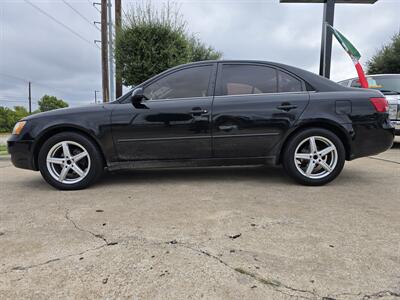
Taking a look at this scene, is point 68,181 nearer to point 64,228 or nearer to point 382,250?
point 64,228

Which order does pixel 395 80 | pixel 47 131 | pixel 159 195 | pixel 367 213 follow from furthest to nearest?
pixel 395 80
pixel 47 131
pixel 159 195
pixel 367 213

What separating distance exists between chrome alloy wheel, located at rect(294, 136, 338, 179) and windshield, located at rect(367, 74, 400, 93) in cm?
410

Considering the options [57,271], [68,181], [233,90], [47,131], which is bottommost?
[57,271]

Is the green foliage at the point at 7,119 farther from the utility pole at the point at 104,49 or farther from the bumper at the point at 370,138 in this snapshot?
the bumper at the point at 370,138

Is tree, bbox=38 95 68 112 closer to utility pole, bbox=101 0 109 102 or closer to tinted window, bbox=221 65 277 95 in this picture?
utility pole, bbox=101 0 109 102

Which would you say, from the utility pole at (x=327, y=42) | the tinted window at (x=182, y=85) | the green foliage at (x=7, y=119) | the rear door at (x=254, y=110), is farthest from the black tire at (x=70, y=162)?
the green foliage at (x=7, y=119)

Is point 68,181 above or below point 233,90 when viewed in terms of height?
below

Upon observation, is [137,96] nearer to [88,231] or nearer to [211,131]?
[211,131]

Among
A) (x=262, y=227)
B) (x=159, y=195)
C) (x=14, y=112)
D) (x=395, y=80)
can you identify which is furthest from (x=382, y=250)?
(x=14, y=112)

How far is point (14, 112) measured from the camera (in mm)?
60062

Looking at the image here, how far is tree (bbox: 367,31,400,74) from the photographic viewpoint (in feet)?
43.8

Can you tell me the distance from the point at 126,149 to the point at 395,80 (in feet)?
20.4

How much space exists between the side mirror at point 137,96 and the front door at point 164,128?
0.06 m

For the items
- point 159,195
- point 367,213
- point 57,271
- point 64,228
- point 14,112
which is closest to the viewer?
point 57,271
